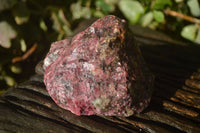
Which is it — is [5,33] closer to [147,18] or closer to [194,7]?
[147,18]

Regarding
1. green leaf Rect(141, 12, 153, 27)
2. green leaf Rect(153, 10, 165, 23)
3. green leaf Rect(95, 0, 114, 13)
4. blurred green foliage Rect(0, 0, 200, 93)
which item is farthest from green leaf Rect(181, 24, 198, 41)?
green leaf Rect(95, 0, 114, 13)

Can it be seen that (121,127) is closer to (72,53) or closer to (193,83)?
(72,53)

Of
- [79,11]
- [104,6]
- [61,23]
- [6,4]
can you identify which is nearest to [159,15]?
[104,6]

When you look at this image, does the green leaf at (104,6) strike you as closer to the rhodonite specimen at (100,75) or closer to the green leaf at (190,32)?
the green leaf at (190,32)

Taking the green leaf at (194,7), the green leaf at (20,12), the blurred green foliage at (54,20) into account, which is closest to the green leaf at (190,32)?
the blurred green foliage at (54,20)

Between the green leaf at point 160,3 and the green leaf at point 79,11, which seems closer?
the green leaf at point 160,3

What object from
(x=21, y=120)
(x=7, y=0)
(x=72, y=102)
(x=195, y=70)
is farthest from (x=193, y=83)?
(x=7, y=0)

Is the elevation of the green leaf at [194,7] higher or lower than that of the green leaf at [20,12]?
higher
